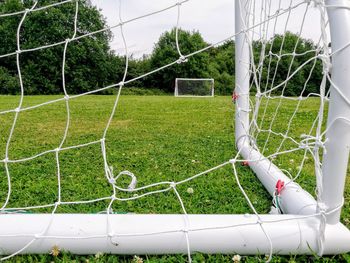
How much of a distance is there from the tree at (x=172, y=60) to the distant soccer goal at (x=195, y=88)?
7.61 feet

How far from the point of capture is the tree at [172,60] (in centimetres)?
2062

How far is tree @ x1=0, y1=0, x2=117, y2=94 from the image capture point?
59.0 feet

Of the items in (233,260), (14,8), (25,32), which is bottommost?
(233,260)

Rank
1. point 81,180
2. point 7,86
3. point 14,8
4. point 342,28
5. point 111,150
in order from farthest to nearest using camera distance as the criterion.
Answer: point 14,8 < point 7,86 < point 111,150 < point 81,180 < point 342,28

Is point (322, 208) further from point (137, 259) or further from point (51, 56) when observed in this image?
point (51, 56)

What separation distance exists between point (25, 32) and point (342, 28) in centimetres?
1986

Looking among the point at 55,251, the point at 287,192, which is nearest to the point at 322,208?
the point at 287,192

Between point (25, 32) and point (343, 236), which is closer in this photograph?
point (343, 236)

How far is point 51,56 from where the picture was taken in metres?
20.1

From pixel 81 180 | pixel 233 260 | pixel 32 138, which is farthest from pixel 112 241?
pixel 32 138


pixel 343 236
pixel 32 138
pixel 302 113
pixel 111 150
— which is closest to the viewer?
pixel 343 236

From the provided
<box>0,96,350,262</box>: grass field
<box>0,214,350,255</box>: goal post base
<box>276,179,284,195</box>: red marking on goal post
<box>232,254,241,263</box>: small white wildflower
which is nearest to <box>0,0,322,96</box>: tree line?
<box>0,96,350,262</box>: grass field

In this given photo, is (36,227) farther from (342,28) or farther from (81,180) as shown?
(342,28)

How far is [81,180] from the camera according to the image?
7.47 feet
